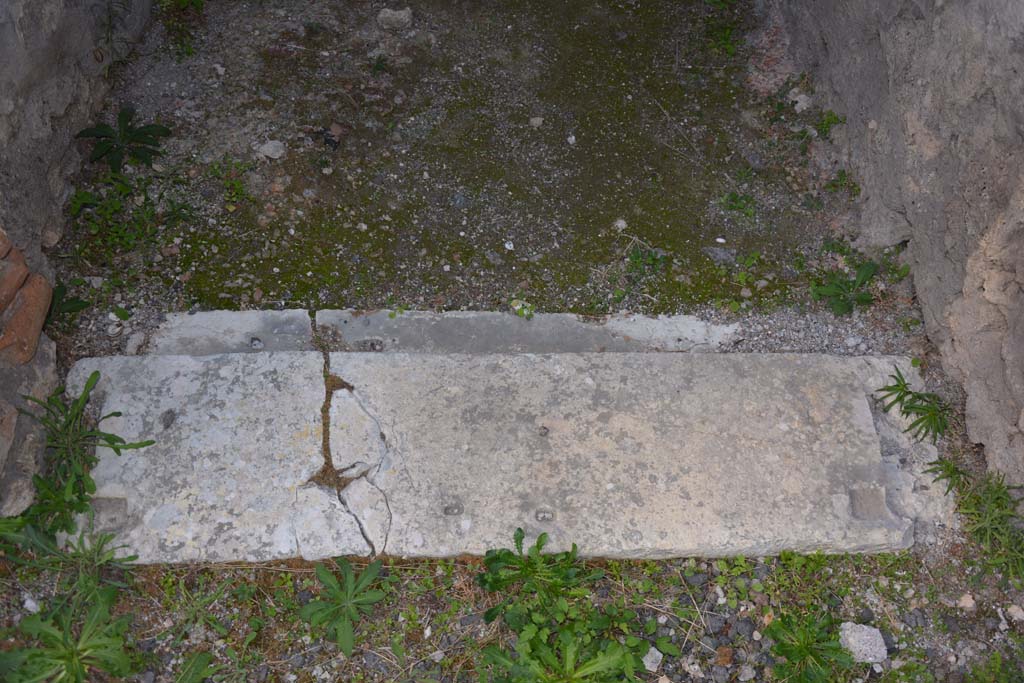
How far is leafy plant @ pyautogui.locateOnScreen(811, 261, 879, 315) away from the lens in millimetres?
2965

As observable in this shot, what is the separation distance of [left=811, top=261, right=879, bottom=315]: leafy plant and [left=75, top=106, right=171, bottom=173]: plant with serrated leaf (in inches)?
108

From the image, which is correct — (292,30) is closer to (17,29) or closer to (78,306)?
(17,29)

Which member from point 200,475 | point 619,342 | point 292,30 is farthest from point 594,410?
point 292,30

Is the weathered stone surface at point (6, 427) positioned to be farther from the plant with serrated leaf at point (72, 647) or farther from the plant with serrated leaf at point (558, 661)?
the plant with serrated leaf at point (558, 661)

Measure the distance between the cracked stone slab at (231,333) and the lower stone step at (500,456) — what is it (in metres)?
0.13

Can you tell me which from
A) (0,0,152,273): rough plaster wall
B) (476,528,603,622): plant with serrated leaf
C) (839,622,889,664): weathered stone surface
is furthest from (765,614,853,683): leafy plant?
(0,0,152,273): rough plaster wall

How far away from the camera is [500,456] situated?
2543mm

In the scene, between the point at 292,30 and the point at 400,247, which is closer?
the point at 400,247

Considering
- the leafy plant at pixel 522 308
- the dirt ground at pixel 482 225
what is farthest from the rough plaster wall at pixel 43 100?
the leafy plant at pixel 522 308

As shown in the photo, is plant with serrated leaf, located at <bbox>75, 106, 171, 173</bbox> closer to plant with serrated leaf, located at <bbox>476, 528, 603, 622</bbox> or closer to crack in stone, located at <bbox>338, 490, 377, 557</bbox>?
crack in stone, located at <bbox>338, 490, 377, 557</bbox>

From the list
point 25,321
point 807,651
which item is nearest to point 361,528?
point 25,321

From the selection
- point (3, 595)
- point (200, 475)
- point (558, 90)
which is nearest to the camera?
point (3, 595)

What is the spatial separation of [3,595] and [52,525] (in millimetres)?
236

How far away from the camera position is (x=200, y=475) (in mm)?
2441
